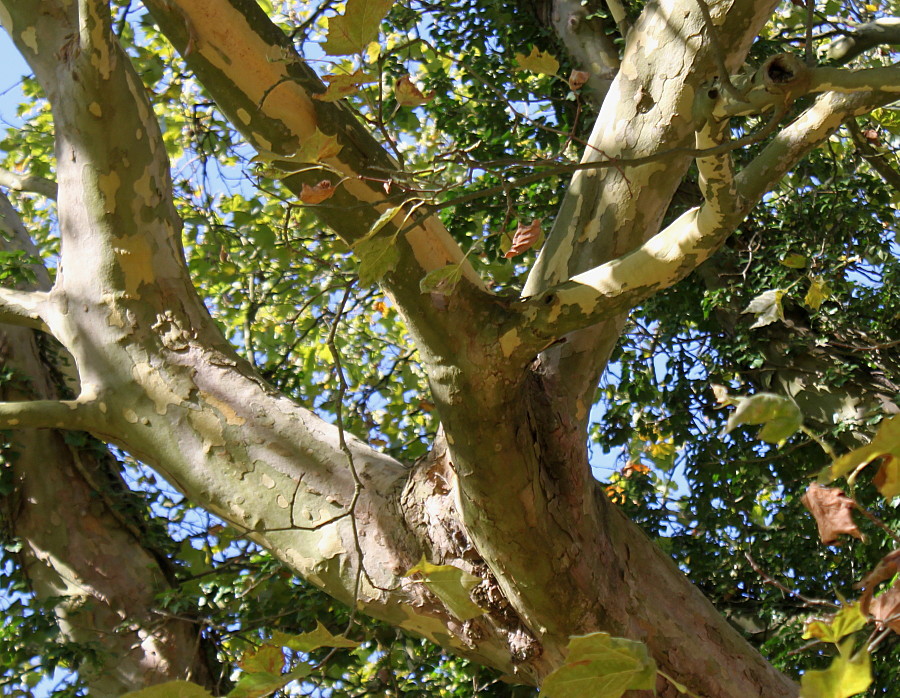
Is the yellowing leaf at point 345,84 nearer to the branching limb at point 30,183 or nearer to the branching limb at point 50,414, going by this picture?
the branching limb at point 50,414

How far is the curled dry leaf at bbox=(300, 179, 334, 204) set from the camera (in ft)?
5.87

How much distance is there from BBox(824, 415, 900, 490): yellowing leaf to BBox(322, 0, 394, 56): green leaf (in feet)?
3.38

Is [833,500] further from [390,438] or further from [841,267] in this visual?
[390,438]

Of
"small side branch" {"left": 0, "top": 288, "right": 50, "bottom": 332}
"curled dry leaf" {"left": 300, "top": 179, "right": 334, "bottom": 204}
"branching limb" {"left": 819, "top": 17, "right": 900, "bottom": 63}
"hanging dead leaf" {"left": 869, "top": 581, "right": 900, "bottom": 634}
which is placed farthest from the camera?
"branching limb" {"left": 819, "top": 17, "right": 900, "bottom": 63}

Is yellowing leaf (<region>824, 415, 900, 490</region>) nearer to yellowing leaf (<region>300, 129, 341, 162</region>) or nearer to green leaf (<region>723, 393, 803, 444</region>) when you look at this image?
green leaf (<region>723, 393, 803, 444</region>)

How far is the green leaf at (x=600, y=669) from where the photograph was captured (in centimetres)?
98

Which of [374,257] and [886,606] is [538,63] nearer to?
[374,257]

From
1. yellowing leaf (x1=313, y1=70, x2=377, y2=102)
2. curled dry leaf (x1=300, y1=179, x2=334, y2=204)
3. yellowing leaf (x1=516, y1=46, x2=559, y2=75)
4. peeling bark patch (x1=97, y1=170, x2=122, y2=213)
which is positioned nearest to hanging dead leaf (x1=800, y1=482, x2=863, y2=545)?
yellowing leaf (x1=313, y1=70, x2=377, y2=102)

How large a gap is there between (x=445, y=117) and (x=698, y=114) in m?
3.25

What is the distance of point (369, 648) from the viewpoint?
11.7 ft

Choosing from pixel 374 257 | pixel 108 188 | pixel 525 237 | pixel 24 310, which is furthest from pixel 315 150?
pixel 24 310

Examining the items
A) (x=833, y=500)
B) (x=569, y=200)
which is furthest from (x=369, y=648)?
(x=833, y=500)

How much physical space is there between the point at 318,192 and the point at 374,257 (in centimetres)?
29

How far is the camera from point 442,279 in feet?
5.61
